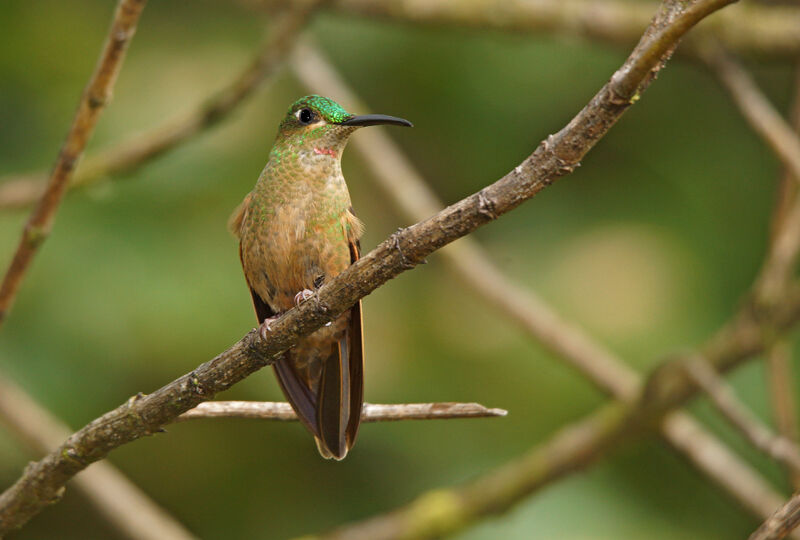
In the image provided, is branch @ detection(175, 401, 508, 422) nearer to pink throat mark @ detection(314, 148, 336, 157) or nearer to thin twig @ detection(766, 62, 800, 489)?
pink throat mark @ detection(314, 148, 336, 157)

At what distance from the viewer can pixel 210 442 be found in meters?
5.21

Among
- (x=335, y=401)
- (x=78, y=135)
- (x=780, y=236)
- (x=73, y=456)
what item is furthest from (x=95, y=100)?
(x=780, y=236)

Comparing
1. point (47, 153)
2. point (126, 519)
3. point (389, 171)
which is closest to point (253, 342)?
point (126, 519)

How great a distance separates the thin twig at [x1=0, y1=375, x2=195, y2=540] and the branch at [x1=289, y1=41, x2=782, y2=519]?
164 centimetres

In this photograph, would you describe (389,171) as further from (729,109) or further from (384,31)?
(729,109)

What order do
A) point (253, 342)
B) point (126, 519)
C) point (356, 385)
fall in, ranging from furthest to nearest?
point (126, 519) → point (356, 385) → point (253, 342)

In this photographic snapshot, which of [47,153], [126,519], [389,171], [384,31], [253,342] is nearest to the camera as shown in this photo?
[253,342]

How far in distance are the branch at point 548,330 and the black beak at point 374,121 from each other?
168cm

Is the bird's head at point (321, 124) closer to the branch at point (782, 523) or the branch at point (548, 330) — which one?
the branch at point (548, 330)

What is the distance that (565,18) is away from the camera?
181 inches

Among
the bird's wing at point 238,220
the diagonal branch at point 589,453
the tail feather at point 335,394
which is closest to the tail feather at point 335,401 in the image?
the tail feather at point 335,394

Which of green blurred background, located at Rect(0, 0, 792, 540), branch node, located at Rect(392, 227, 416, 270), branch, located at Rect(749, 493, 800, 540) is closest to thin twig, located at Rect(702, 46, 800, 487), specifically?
green blurred background, located at Rect(0, 0, 792, 540)

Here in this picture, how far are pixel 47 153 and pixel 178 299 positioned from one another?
127 cm

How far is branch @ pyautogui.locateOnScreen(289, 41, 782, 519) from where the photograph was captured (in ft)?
13.0
